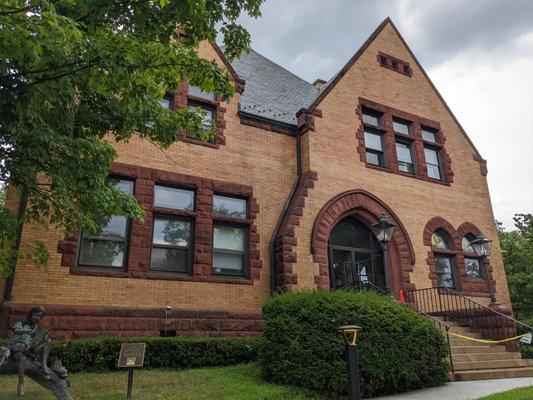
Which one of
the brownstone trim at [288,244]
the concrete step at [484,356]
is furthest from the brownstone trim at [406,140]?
the concrete step at [484,356]

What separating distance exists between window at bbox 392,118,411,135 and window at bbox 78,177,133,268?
1071cm

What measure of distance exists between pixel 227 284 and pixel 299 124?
585cm

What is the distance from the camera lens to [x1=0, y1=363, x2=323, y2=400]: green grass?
6621mm

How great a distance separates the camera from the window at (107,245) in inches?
410

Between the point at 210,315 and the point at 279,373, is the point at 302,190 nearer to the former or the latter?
the point at 210,315

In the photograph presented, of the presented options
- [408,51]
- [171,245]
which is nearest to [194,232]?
[171,245]

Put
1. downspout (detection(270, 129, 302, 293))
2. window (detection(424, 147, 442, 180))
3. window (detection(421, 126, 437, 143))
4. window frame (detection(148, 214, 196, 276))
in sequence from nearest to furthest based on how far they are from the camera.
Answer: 1. window frame (detection(148, 214, 196, 276))
2. downspout (detection(270, 129, 302, 293))
3. window (detection(424, 147, 442, 180))
4. window (detection(421, 126, 437, 143))

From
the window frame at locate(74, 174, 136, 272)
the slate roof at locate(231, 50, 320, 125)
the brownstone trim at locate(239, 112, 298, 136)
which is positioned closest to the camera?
the window frame at locate(74, 174, 136, 272)

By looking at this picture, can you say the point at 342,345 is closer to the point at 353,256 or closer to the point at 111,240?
the point at 111,240

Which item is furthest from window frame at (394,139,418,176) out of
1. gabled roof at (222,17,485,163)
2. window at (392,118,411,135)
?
gabled roof at (222,17,485,163)

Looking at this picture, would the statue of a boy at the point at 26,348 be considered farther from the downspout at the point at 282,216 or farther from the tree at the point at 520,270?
the tree at the point at 520,270

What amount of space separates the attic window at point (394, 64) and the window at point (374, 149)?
3.19 meters

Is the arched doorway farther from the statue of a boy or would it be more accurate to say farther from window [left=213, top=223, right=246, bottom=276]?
the statue of a boy

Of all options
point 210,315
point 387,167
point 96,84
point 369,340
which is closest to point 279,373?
point 369,340
